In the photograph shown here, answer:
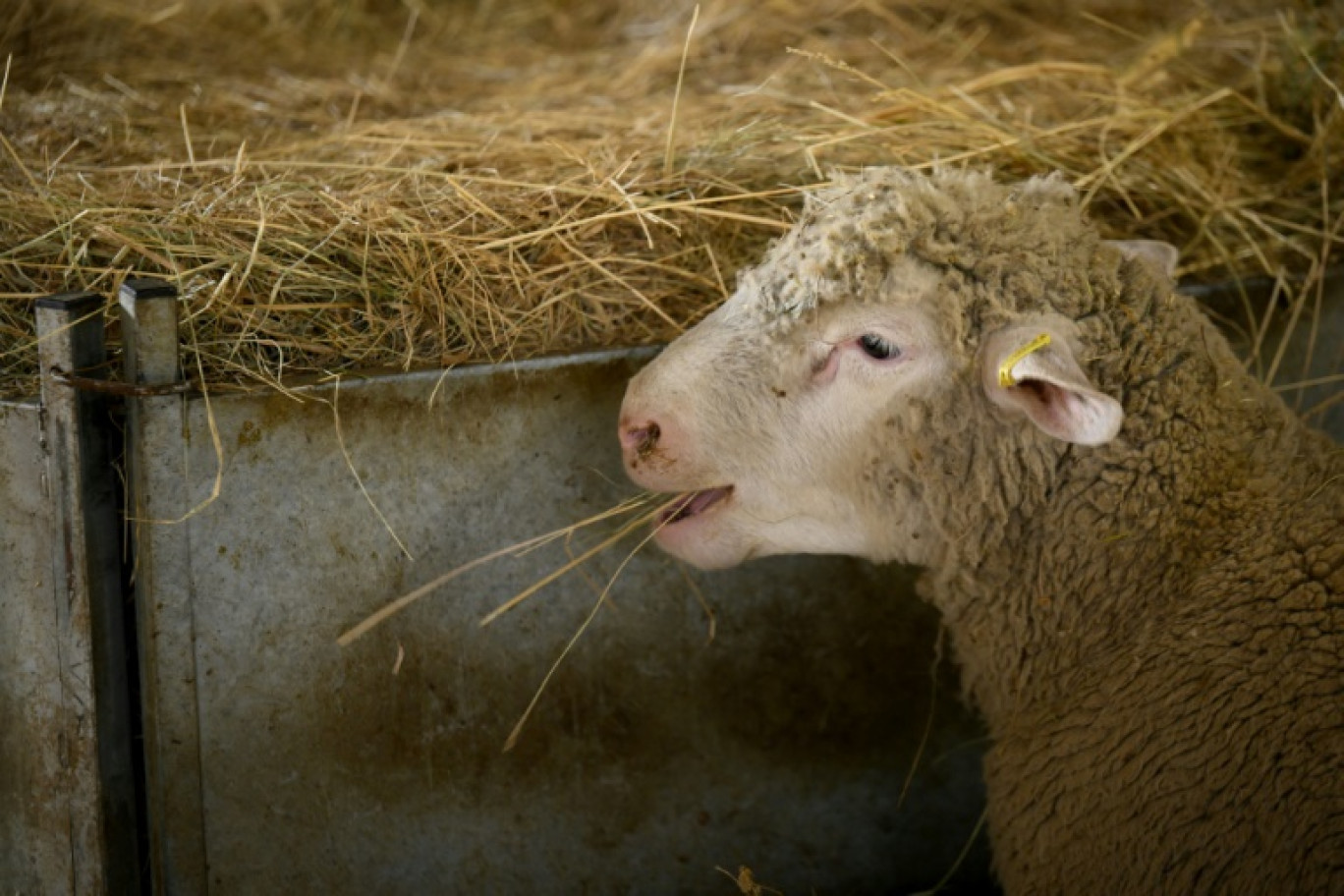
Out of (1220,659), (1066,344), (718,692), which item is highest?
(1066,344)

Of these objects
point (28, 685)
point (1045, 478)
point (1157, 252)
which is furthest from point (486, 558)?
point (1157, 252)

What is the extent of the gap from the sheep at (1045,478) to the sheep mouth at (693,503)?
45mm

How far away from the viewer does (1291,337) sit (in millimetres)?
3996

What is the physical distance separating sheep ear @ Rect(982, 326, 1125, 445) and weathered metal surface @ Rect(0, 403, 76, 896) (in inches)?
74.9

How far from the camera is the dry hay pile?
324 centimetres

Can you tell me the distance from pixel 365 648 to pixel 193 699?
15.1 inches

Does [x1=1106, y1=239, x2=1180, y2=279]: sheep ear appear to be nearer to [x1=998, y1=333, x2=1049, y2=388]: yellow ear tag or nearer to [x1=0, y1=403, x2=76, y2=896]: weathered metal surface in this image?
[x1=998, y1=333, x2=1049, y2=388]: yellow ear tag

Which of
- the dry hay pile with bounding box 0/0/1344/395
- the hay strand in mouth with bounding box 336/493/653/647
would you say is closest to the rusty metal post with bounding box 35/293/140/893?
the dry hay pile with bounding box 0/0/1344/395

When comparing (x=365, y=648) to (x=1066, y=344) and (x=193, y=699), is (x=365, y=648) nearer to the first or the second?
(x=193, y=699)

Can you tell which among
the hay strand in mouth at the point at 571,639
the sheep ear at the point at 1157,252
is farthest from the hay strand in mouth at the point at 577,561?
the sheep ear at the point at 1157,252

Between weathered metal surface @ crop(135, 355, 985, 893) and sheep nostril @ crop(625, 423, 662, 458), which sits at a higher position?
sheep nostril @ crop(625, 423, 662, 458)

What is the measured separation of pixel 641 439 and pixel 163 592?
105 centimetres

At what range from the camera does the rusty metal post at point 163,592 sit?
9.50 ft

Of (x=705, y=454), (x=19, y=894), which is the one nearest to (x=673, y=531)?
(x=705, y=454)
